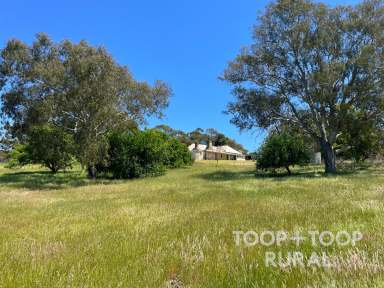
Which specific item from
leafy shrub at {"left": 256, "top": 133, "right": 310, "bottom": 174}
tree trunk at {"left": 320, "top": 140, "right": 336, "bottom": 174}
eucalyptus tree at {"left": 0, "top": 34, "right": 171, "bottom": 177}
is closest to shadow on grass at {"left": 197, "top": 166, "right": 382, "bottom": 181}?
tree trunk at {"left": 320, "top": 140, "right": 336, "bottom": 174}

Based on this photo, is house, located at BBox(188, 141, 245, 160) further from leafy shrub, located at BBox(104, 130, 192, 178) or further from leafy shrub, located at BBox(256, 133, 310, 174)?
leafy shrub, located at BBox(256, 133, 310, 174)

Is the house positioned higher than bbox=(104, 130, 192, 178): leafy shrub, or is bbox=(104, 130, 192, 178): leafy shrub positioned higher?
the house

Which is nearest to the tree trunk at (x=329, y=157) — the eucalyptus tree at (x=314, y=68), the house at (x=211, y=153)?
the eucalyptus tree at (x=314, y=68)

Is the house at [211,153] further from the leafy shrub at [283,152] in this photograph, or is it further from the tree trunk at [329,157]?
the tree trunk at [329,157]

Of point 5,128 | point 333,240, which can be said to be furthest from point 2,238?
point 5,128

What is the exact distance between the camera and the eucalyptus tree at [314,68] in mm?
23203

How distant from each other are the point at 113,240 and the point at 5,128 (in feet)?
73.4

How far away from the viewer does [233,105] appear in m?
26.7

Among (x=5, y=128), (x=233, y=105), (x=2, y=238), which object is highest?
(x=233, y=105)

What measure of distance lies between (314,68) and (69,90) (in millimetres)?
17757

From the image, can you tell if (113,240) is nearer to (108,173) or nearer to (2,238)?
(2,238)

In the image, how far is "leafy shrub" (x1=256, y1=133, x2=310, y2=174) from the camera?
25.9m

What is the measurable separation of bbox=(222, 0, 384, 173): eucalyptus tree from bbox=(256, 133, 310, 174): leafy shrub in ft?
4.58

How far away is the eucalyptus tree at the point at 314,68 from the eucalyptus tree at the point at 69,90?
9912 millimetres
